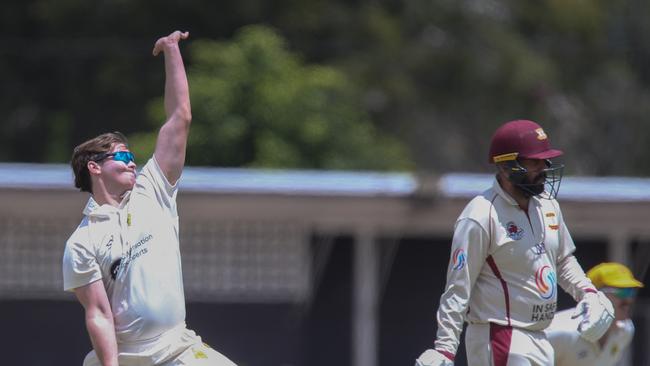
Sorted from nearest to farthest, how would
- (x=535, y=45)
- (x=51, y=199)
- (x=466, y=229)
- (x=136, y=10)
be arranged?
(x=466, y=229), (x=51, y=199), (x=136, y=10), (x=535, y=45)

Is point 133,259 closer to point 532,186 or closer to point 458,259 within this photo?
point 458,259

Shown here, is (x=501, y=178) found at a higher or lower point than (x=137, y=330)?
higher

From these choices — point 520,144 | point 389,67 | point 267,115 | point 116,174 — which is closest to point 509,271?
point 520,144

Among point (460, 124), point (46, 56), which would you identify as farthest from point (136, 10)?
point (460, 124)

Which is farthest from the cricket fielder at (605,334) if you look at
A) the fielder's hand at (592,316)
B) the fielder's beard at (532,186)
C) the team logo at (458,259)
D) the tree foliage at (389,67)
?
the tree foliage at (389,67)

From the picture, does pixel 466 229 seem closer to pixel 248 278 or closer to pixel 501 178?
pixel 501 178

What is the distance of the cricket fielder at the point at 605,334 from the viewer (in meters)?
7.88

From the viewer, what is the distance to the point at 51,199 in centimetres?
1270

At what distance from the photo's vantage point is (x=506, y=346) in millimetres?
6141

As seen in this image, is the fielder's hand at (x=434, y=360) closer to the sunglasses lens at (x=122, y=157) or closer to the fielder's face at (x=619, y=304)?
the sunglasses lens at (x=122, y=157)

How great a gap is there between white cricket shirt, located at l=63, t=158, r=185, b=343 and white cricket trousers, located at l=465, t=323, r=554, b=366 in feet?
4.54

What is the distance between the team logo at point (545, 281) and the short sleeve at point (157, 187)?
1.67 m

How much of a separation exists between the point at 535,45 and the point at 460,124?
7.79 feet

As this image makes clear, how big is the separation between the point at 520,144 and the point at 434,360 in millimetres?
1074
